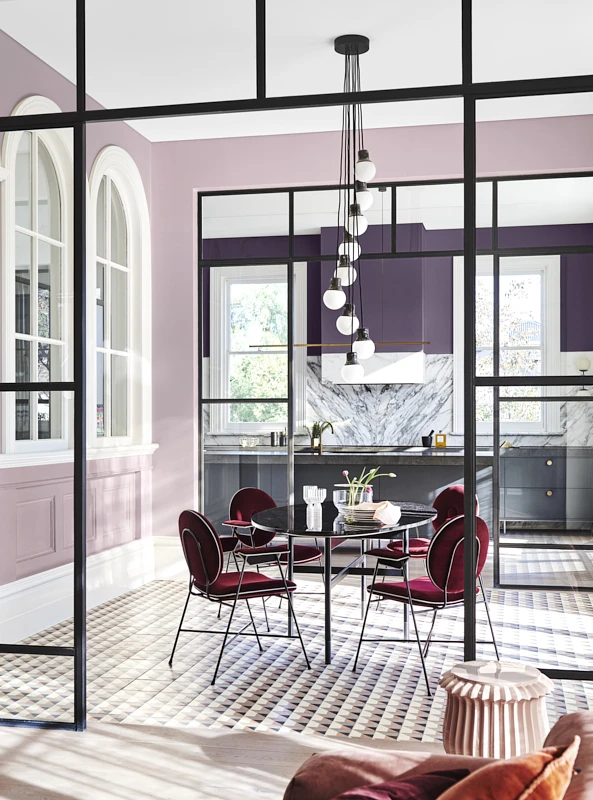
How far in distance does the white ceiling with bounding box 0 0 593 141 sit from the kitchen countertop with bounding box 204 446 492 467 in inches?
141

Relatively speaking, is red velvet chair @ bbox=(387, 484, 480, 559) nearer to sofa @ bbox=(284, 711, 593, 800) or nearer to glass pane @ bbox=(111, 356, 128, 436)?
glass pane @ bbox=(111, 356, 128, 436)

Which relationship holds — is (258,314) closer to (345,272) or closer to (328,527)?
(345,272)

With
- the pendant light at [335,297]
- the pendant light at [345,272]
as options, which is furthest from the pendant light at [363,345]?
the pendant light at [345,272]

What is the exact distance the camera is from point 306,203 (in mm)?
6652

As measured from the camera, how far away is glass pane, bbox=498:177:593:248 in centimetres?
303

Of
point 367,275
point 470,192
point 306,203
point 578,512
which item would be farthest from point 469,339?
point 367,275

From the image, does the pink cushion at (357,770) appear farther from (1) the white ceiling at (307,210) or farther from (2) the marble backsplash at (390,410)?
(2) the marble backsplash at (390,410)

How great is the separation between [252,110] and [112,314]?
11.0 feet

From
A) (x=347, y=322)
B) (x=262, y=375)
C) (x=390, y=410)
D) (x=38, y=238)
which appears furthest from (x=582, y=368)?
(x=390, y=410)

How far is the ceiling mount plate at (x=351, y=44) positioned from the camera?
337cm

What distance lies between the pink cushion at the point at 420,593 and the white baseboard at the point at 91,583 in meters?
1.53

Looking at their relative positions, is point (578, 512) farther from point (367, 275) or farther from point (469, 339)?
point (367, 275)

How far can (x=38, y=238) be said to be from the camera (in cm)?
354

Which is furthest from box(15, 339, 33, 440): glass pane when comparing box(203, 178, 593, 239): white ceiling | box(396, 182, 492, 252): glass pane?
box(396, 182, 492, 252): glass pane
